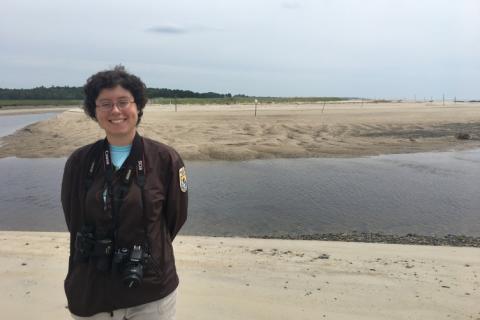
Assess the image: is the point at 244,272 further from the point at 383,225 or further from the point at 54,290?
the point at 383,225

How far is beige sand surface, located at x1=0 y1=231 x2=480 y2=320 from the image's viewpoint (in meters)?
4.89

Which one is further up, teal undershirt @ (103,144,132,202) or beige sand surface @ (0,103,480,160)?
teal undershirt @ (103,144,132,202)

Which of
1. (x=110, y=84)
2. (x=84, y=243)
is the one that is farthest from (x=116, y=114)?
(x=84, y=243)

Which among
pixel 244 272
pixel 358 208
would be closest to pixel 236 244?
pixel 244 272

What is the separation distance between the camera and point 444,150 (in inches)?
824

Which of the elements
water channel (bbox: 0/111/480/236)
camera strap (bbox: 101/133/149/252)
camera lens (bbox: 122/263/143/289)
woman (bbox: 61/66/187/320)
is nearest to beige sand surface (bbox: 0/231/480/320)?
water channel (bbox: 0/111/480/236)

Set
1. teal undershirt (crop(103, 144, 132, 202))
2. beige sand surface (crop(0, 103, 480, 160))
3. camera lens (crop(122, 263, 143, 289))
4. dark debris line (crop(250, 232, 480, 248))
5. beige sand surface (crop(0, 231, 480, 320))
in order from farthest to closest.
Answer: beige sand surface (crop(0, 103, 480, 160)) < dark debris line (crop(250, 232, 480, 248)) < beige sand surface (crop(0, 231, 480, 320)) < teal undershirt (crop(103, 144, 132, 202)) < camera lens (crop(122, 263, 143, 289))

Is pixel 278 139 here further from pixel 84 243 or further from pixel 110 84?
pixel 84 243

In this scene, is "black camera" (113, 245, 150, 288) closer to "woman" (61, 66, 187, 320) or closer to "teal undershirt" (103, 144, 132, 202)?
"woman" (61, 66, 187, 320)

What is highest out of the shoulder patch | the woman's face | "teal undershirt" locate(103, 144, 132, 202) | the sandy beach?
the woman's face

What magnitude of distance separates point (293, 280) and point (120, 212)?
137 inches

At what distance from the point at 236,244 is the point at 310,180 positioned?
683cm

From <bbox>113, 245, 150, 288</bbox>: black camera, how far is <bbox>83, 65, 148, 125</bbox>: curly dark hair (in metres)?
0.89

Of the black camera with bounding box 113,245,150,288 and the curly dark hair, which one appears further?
the curly dark hair
